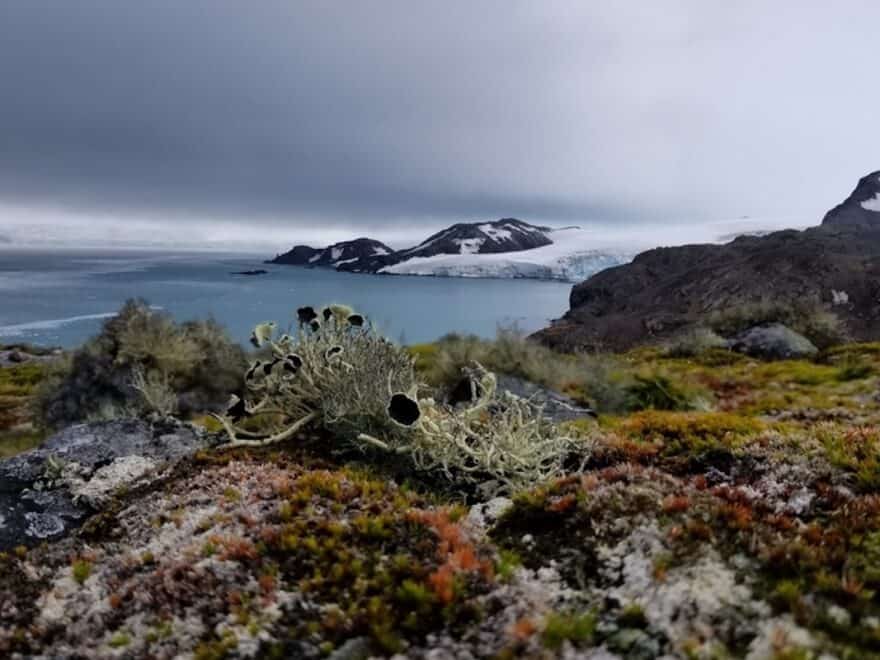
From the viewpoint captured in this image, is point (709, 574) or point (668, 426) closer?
point (709, 574)

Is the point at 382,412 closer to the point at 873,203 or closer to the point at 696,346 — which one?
the point at 696,346

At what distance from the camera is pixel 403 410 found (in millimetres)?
4957

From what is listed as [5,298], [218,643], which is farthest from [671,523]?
[5,298]

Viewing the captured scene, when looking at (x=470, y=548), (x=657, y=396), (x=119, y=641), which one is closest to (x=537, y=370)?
(x=657, y=396)

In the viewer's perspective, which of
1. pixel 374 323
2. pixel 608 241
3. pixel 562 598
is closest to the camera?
pixel 562 598

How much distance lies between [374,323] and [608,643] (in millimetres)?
5637

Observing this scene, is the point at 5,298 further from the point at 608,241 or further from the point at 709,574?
the point at 608,241

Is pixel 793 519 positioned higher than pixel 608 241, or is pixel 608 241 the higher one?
pixel 608 241

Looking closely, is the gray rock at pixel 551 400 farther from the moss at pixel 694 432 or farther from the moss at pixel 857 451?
the moss at pixel 857 451

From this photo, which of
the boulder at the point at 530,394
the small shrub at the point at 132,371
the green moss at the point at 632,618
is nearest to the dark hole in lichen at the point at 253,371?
the boulder at the point at 530,394

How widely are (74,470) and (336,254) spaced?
17266 cm

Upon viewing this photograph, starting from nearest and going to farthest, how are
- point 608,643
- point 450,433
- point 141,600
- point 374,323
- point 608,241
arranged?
point 608,643 → point 141,600 → point 450,433 → point 374,323 → point 608,241

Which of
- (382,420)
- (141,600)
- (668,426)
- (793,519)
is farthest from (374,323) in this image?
(793,519)

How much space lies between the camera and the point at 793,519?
12.0 ft
